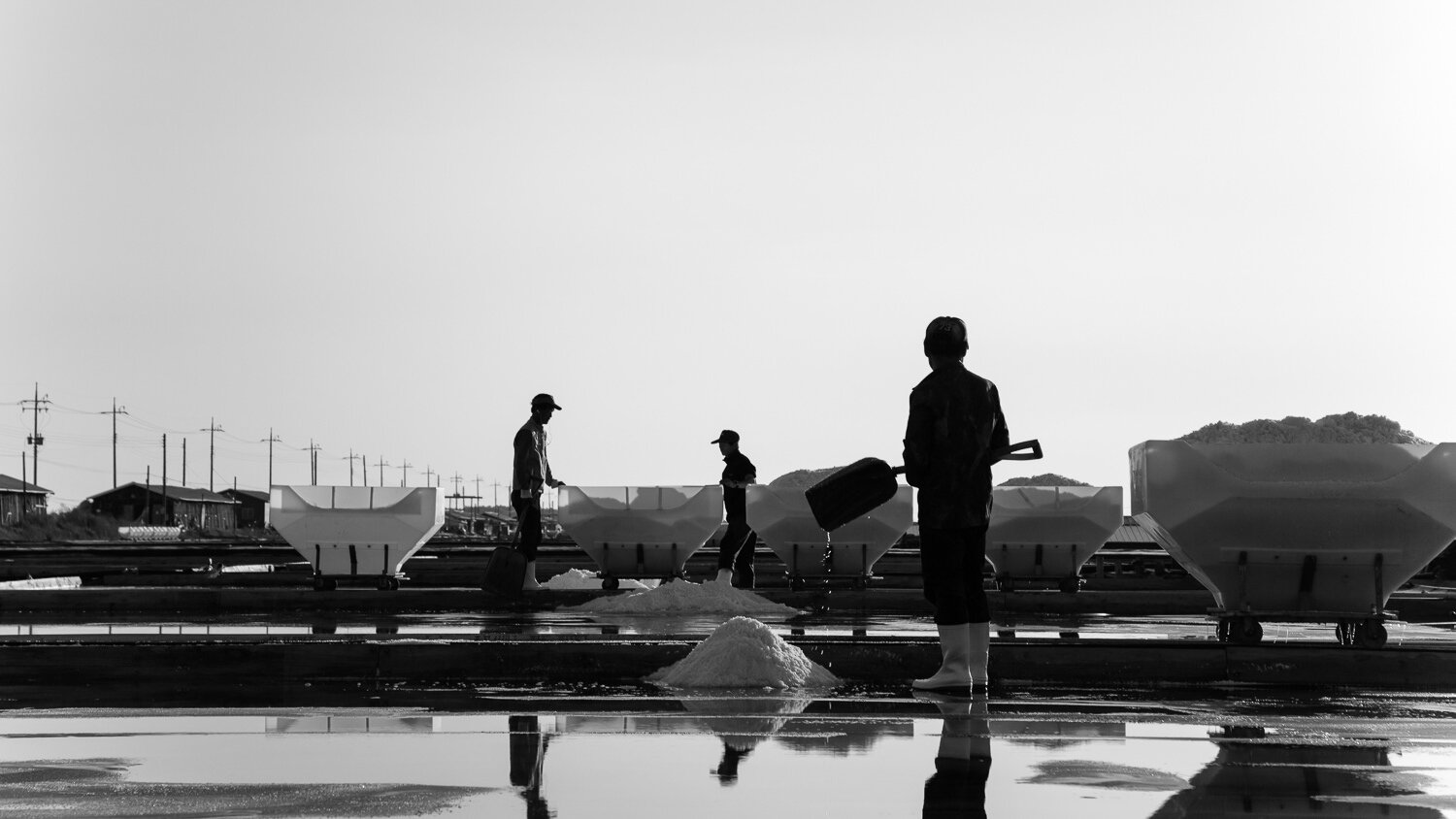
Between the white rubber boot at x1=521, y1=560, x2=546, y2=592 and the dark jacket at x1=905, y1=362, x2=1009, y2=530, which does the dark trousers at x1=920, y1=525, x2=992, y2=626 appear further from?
the white rubber boot at x1=521, y1=560, x2=546, y2=592

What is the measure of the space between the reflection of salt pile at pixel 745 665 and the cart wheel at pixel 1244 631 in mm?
3157

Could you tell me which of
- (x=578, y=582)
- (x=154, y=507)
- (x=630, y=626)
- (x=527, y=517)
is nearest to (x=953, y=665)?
(x=630, y=626)

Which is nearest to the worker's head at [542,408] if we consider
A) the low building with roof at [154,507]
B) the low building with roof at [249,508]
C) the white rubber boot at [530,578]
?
A: the white rubber boot at [530,578]

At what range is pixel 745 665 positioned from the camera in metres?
8.17

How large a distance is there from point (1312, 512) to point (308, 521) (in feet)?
39.4

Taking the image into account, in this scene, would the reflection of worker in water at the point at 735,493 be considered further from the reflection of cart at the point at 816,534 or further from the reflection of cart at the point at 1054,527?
the reflection of cart at the point at 1054,527

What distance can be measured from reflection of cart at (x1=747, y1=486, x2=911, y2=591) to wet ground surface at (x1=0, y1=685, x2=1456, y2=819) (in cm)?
1233

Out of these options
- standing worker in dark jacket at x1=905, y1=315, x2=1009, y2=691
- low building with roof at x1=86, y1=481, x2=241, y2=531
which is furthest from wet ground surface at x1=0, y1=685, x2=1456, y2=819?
low building with roof at x1=86, y1=481, x2=241, y2=531

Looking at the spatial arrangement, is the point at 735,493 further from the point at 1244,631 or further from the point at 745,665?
the point at 745,665

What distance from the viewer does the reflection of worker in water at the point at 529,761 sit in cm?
457

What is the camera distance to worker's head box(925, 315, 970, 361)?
8.12 meters

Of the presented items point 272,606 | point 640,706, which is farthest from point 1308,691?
point 272,606

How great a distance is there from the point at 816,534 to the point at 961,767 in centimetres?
1506

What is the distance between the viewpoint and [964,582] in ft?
26.2
